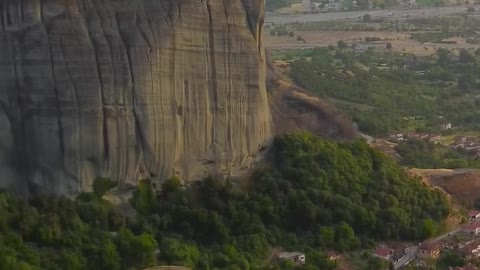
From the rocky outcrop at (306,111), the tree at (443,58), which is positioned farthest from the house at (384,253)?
the tree at (443,58)

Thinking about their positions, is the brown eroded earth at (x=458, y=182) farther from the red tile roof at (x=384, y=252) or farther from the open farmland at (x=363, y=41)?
the open farmland at (x=363, y=41)

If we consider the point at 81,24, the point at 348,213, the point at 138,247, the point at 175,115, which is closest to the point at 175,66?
the point at 175,115

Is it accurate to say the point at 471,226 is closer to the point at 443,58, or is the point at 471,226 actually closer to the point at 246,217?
the point at 246,217

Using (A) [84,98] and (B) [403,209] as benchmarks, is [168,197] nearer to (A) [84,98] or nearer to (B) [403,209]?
(A) [84,98]

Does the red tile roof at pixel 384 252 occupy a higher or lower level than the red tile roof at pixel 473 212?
higher

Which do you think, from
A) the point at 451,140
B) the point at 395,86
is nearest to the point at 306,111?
the point at 451,140

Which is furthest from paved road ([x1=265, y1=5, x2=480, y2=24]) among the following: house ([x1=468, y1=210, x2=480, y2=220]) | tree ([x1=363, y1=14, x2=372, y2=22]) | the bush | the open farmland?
the bush
